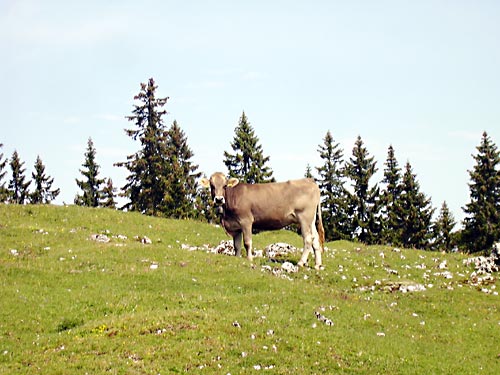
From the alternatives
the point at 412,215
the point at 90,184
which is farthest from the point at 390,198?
the point at 90,184

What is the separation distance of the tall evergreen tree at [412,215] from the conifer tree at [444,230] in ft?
5.91

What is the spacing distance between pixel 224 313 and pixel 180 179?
59.8 meters

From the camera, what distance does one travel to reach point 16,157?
95.9 meters

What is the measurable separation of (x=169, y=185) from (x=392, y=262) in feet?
155

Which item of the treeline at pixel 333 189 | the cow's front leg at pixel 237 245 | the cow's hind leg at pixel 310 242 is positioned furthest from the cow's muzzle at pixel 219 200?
the treeline at pixel 333 189

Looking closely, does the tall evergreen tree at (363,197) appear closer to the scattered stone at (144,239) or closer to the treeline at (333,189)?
the treeline at (333,189)

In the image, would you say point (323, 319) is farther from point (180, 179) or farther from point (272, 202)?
point (180, 179)

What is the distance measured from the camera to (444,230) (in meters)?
79.8

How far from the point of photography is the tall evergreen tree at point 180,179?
77562 millimetres

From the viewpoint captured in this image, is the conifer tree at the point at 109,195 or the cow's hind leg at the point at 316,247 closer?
the cow's hind leg at the point at 316,247

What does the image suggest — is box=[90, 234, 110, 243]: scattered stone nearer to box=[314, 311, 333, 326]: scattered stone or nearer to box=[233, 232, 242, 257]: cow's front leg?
box=[233, 232, 242, 257]: cow's front leg

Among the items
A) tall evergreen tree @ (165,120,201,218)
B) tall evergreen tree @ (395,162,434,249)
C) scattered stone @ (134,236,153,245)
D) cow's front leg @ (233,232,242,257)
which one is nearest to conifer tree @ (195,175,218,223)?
tall evergreen tree @ (165,120,201,218)

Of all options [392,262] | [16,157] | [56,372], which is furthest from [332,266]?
[16,157]

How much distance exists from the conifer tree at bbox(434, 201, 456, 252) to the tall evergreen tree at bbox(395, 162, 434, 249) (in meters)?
1.80
